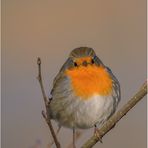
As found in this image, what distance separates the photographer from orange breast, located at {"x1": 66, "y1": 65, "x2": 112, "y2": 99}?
11.2ft

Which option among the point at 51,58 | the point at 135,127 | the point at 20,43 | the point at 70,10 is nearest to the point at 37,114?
the point at 135,127

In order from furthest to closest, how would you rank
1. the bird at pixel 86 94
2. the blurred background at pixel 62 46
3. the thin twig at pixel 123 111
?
the blurred background at pixel 62 46 → the bird at pixel 86 94 → the thin twig at pixel 123 111

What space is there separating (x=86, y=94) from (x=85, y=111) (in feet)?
0.29

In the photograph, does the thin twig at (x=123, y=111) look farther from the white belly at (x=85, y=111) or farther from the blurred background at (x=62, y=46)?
the blurred background at (x=62, y=46)

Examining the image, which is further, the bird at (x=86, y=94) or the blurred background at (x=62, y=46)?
the blurred background at (x=62, y=46)

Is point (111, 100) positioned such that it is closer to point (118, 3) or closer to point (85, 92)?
point (85, 92)

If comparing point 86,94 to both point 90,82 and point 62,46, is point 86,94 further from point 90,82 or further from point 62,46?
point 62,46

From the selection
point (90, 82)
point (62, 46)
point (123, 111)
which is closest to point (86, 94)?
point (90, 82)

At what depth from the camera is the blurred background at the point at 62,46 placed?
4.73 metres

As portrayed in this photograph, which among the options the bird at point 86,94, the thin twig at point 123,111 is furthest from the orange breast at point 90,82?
the thin twig at point 123,111

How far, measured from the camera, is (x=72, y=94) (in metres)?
3.45

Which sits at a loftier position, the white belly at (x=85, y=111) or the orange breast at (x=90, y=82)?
the orange breast at (x=90, y=82)

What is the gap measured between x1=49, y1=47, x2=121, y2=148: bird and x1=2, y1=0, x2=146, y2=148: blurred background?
94 cm

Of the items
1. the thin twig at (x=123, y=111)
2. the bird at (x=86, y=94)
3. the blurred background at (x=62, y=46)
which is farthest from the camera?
the blurred background at (x=62, y=46)
